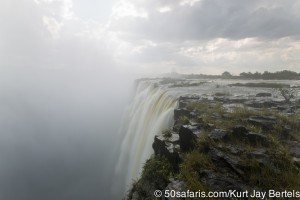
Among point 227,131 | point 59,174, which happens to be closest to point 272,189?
point 227,131

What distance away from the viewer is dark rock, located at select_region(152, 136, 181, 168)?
11.3 m

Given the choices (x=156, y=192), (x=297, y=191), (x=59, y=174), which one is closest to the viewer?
(x=297, y=191)

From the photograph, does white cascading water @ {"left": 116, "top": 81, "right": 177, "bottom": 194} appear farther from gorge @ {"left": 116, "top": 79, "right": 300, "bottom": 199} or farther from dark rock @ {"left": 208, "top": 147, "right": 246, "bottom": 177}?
dark rock @ {"left": 208, "top": 147, "right": 246, "bottom": 177}

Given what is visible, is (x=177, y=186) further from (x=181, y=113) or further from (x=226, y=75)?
(x=226, y=75)

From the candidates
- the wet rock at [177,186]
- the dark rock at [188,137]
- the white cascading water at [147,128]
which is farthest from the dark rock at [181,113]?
the wet rock at [177,186]

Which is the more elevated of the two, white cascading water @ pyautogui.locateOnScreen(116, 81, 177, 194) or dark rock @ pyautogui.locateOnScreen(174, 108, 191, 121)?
dark rock @ pyautogui.locateOnScreen(174, 108, 191, 121)

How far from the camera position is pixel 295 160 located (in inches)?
337

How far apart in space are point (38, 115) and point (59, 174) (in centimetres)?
8505

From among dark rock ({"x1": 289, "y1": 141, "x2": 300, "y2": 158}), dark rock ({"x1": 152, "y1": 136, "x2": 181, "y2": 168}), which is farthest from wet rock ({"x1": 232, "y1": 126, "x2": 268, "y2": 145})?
dark rock ({"x1": 152, "y1": 136, "x2": 181, "y2": 168})

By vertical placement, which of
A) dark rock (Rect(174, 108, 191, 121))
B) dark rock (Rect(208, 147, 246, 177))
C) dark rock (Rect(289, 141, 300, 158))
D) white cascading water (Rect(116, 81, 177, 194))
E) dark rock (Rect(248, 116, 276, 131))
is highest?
dark rock (Rect(248, 116, 276, 131))

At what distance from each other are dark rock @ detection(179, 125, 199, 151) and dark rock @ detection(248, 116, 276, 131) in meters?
2.56

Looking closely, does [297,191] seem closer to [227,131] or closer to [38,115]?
[227,131]

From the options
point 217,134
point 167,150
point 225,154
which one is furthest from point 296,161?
point 167,150

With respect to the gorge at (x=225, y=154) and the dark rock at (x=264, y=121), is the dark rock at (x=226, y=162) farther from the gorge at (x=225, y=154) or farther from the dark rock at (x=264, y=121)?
the dark rock at (x=264, y=121)
